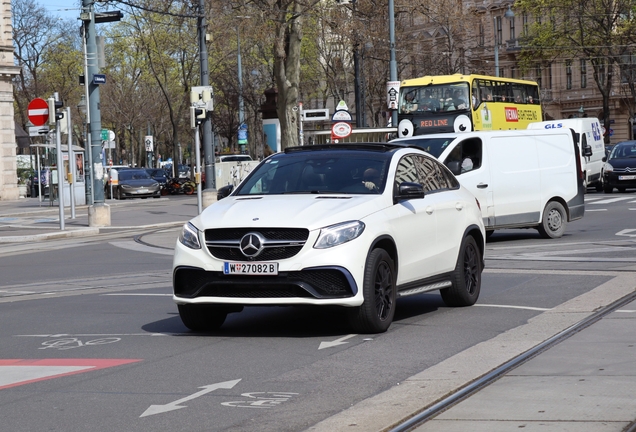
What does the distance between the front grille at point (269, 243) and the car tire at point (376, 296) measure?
0.61 metres

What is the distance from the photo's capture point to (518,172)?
18969mm

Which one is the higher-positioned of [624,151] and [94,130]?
[94,130]

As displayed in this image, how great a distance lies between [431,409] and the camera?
20.2 feet

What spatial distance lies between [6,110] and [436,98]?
24.9m

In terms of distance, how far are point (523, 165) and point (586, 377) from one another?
12355 millimetres

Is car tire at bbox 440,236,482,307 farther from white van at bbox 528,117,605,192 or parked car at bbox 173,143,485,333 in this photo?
white van at bbox 528,117,605,192

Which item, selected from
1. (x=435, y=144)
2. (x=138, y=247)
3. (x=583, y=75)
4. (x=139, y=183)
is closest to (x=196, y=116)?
(x=138, y=247)

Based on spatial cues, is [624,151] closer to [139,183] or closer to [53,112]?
[53,112]

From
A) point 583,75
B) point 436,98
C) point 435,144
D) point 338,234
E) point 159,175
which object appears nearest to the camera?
point 338,234

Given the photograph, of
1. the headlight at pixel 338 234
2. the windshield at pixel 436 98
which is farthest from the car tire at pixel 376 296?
the windshield at pixel 436 98

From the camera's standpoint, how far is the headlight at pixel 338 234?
8.73 meters

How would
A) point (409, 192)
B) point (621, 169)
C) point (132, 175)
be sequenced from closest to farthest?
point (409, 192) < point (621, 169) < point (132, 175)

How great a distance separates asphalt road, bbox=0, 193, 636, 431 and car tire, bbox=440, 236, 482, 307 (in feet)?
0.46

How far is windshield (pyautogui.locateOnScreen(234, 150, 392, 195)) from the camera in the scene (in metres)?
9.84
